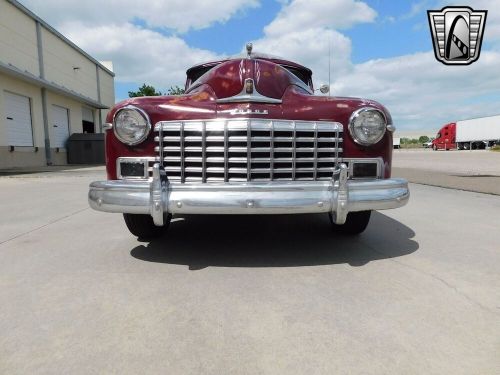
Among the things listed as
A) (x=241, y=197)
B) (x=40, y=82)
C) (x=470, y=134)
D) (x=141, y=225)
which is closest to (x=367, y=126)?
(x=241, y=197)

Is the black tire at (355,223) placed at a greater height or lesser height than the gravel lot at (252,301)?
greater

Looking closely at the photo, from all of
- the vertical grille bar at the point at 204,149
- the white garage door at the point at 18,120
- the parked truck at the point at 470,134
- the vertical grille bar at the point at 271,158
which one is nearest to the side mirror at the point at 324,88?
the vertical grille bar at the point at 271,158

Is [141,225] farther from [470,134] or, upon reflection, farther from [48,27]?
[470,134]

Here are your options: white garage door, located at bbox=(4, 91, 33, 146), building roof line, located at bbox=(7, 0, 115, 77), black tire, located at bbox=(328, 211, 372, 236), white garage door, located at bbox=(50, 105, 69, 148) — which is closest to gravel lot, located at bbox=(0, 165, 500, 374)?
black tire, located at bbox=(328, 211, 372, 236)

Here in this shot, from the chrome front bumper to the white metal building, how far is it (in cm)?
1435

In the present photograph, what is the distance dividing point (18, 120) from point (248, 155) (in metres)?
16.9

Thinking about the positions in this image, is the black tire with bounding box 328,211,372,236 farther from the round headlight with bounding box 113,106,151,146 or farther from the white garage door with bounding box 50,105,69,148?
the white garage door with bounding box 50,105,69,148

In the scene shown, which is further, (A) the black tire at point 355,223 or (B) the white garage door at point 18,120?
(B) the white garage door at point 18,120

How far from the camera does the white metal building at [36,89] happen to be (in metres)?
15.6

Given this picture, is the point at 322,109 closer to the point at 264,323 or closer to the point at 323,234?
the point at 323,234

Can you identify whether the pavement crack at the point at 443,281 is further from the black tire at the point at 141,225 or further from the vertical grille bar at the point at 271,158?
the black tire at the point at 141,225

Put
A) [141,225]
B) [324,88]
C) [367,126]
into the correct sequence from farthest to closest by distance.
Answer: [324,88] < [141,225] < [367,126]

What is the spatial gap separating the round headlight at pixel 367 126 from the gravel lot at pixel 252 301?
912 mm

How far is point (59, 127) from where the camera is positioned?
20.5 m
